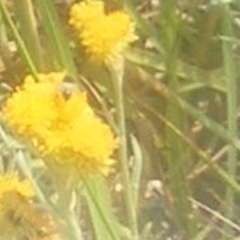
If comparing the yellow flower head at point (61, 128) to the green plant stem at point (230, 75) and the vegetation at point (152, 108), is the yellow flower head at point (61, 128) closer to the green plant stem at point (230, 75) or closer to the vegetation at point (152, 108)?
the vegetation at point (152, 108)

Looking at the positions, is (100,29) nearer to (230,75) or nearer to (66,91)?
(66,91)

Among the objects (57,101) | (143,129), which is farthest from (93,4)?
(143,129)

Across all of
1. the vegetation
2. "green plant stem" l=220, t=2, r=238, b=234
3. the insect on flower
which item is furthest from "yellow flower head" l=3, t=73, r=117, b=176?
Result: "green plant stem" l=220, t=2, r=238, b=234

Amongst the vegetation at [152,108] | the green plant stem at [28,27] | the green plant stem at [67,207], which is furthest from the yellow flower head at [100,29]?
the green plant stem at [28,27]

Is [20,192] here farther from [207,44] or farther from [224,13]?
[207,44]

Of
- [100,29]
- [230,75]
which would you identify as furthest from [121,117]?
[230,75]
